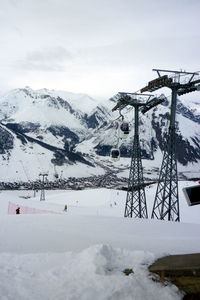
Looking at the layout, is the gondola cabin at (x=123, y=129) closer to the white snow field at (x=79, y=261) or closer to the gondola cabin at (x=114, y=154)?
the gondola cabin at (x=114, y=154)

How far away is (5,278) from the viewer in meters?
7.33

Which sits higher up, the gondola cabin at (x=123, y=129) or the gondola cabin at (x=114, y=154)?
the gondola cabin at (x=123, y=129)

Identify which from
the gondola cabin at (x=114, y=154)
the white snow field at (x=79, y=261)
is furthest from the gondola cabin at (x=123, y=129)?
the white snow field at (x=79, y=261)

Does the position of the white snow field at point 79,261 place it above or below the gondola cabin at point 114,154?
below

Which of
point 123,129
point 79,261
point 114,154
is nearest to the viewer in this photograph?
point 79,261

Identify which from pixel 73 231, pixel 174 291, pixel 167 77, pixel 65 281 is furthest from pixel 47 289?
pixel 167 77

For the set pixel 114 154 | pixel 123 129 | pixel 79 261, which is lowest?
pixel 79 261

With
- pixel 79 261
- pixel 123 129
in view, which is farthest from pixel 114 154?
pixel 79 261

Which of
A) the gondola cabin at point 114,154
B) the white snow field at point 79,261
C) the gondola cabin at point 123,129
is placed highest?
the gondola cabin at point 123,129

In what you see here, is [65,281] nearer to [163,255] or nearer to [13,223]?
[163,255]

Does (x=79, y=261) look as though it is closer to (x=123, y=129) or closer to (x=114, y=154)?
(x=123, y=129)

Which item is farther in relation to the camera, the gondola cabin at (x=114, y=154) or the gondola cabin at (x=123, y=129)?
the gondola cabin at (x=114, y=154)

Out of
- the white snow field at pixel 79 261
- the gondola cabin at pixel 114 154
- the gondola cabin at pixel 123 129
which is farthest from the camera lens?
the gondola cabin at pixel 114 154

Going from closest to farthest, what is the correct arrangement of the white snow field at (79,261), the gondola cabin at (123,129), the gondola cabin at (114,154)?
1. the white snow field at (79,261)
2. the gondola cabin at (123,129)
3. the gondola cabin at (114,154)
